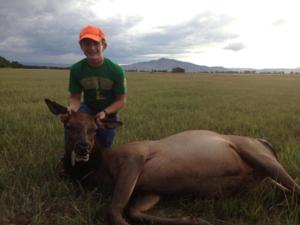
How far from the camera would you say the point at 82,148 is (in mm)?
4770

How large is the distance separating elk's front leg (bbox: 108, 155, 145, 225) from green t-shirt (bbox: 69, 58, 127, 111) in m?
2.24

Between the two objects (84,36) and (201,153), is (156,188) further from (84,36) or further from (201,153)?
(84,36)

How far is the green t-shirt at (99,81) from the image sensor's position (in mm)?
6676

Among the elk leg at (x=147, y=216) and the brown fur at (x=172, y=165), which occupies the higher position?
the brown fur at (x=172, y=165)

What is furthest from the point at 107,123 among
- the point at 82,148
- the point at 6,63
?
the point at 6,63

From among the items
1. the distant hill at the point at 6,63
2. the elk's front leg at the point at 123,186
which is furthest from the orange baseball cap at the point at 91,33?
the distant hill at the point at 6,63

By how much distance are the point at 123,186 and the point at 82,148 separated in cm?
82

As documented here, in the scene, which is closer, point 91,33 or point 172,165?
point 172,165

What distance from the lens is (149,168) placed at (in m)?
4.70

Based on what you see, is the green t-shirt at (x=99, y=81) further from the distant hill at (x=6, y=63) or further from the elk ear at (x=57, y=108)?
the distant hill at (x=6, y=63)

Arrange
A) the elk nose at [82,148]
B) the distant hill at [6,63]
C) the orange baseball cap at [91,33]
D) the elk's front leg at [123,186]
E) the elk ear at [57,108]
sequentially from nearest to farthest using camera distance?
1. the elk's front leg at [123,186]
2. the elk nose at [82,148]
3. the elk ear at [57,108]
4. the orange baseball cap at [91,33]
5. the distant hill at [6,63]

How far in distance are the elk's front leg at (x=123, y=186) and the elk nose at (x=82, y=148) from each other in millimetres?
492

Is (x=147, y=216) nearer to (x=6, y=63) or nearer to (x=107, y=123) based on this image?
(x=107, y=123)

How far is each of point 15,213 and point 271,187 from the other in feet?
10.8
